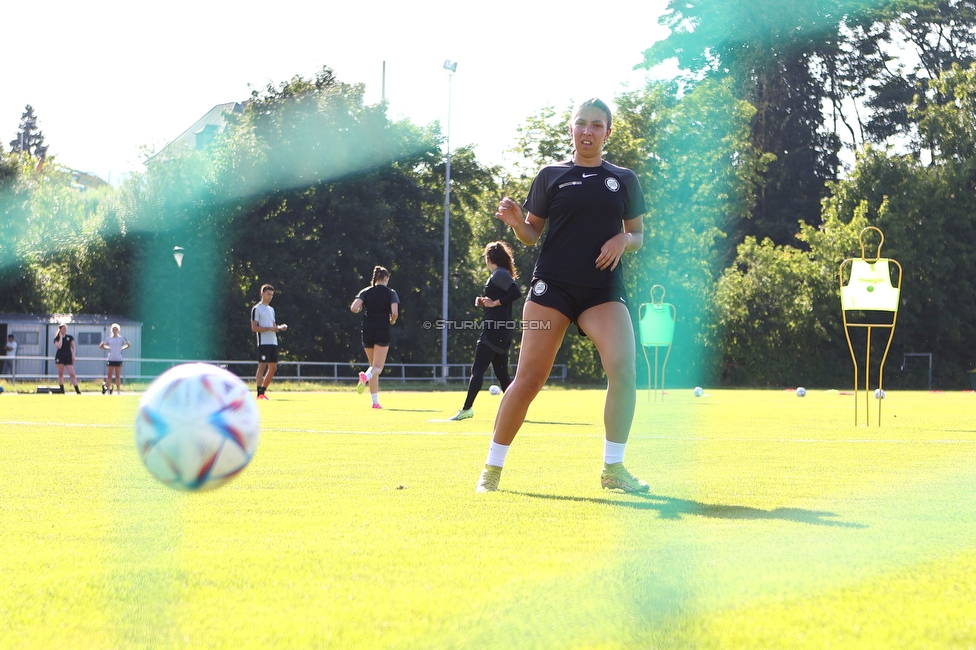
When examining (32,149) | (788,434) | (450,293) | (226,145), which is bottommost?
(788,434)

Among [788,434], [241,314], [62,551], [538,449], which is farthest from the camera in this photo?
[241,314]

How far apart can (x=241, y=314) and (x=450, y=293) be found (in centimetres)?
908

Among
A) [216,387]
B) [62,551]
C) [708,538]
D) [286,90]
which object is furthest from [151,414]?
[286,90]

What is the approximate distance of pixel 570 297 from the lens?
261 inches

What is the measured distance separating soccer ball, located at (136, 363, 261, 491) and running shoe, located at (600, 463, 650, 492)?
2.52m

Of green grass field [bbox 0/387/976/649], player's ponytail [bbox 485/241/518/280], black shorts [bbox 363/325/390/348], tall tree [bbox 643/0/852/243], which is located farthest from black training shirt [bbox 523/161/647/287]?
tall tree [bbox 643/0/852/243]

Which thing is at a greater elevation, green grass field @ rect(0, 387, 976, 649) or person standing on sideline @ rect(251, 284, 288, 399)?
person standing on sideline @ rect(251, 284, 288, 399)

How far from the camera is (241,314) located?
4662 centimetres

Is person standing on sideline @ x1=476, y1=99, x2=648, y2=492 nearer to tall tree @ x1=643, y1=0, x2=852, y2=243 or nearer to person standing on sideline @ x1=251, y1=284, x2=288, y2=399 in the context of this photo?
person standing on sideline @ x1=251, y1=284, x2=288, y2=399

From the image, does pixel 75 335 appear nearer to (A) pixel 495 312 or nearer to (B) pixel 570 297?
(A) pixel 495 312

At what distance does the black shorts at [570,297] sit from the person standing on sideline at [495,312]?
7.52 m

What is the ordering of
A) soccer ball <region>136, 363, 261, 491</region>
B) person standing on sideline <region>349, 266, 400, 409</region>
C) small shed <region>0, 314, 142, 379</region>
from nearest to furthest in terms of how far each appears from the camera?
soccer ball <region>136, 363, 261, 491</region>
person standing on sideline <region>349, 266, 400, 409</region>
small shed <region>0, 314, 142, 379</region>

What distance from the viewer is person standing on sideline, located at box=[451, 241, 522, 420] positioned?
47.9ft

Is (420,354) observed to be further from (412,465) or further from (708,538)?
(708,538)
